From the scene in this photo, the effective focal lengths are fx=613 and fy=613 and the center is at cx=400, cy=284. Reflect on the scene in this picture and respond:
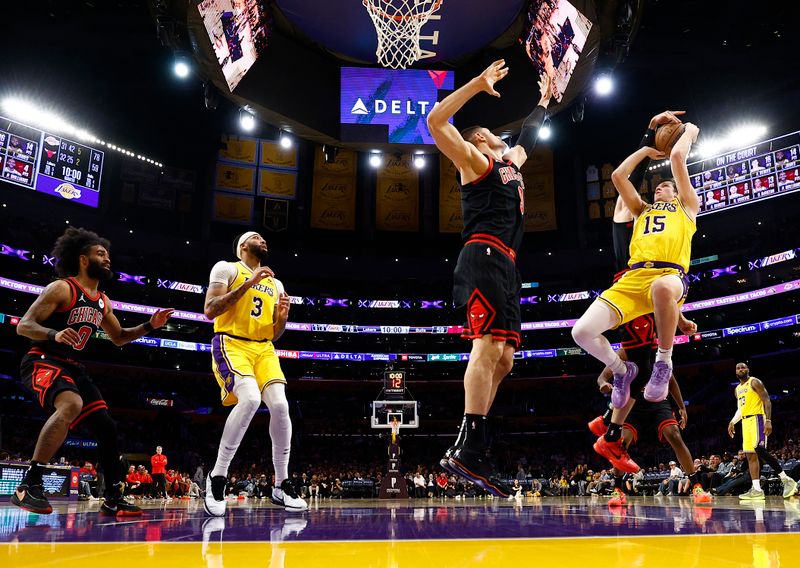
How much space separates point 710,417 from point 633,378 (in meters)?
29.7

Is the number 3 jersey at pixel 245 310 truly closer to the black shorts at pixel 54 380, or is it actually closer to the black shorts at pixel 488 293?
the black shorts at pixel 54 380

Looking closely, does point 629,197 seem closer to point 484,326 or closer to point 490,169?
point 490,169

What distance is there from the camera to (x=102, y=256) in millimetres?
5348

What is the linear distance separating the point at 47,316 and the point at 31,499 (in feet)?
4.59

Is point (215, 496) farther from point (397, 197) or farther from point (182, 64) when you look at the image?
point (397, 197)

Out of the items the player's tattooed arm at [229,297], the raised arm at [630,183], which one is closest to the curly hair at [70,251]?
the player's tattooed arm at [229,297]

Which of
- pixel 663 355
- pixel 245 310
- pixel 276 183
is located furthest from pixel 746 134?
pixel 245 310

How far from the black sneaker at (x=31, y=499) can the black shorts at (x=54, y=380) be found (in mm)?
522

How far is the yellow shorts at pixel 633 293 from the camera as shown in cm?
519

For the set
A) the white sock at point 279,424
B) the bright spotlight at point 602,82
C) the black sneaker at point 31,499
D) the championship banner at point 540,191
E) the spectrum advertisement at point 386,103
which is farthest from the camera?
the championship banner at point 540,191

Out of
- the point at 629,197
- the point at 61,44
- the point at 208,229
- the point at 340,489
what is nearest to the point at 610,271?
the point at 340,489

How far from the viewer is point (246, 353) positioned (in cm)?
540

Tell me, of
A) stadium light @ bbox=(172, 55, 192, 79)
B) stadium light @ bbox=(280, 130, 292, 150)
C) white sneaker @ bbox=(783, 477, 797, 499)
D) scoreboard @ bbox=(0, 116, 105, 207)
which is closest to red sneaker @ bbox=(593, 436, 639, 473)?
white sneaker @ bbox=(783, 477, 797, 499)

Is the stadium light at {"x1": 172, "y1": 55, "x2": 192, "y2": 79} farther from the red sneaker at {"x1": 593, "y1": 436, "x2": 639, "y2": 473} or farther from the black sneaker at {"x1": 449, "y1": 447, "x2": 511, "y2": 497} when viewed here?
the black sneaker at {"x1": 449, "y1": 447, "x2": 511, "y2": 497}
